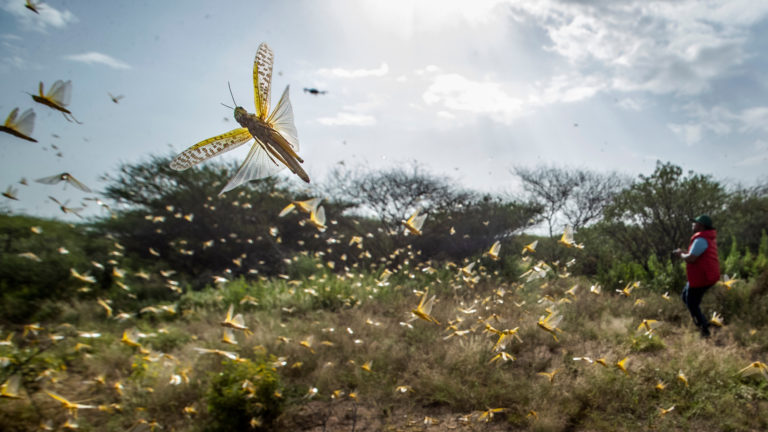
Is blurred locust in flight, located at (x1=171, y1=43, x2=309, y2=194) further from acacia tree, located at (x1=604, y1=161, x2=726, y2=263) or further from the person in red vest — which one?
acacia tree, located at (x1=604, y1=161, x2=726, y2=263)

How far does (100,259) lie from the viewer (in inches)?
392

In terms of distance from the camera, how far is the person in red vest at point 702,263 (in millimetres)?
5211

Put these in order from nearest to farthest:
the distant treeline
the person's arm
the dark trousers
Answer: the person's arm, the dark trousers, the distant treeline

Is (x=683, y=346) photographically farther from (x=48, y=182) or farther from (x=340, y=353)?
(x=48, y=182)

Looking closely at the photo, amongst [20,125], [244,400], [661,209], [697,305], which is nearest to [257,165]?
[20,125]

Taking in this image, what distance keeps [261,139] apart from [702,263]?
6.79 meters

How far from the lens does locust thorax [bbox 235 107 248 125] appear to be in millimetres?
528

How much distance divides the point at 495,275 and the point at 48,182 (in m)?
10.3

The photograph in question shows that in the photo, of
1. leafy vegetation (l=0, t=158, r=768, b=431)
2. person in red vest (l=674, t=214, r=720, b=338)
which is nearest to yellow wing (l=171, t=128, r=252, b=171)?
leafy vegetation (l=0, t=158, r=768, b=431)

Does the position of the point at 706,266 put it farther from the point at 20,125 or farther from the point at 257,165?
the point at 20,125

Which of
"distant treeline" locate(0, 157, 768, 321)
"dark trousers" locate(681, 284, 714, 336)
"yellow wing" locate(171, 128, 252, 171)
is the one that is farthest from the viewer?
"distant treeline" locate(0, 157, 768, 321)

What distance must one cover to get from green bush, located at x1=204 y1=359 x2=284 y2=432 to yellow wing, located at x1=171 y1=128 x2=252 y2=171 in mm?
3575

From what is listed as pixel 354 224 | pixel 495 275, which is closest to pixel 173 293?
pixel 354 224

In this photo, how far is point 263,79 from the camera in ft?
1.84
